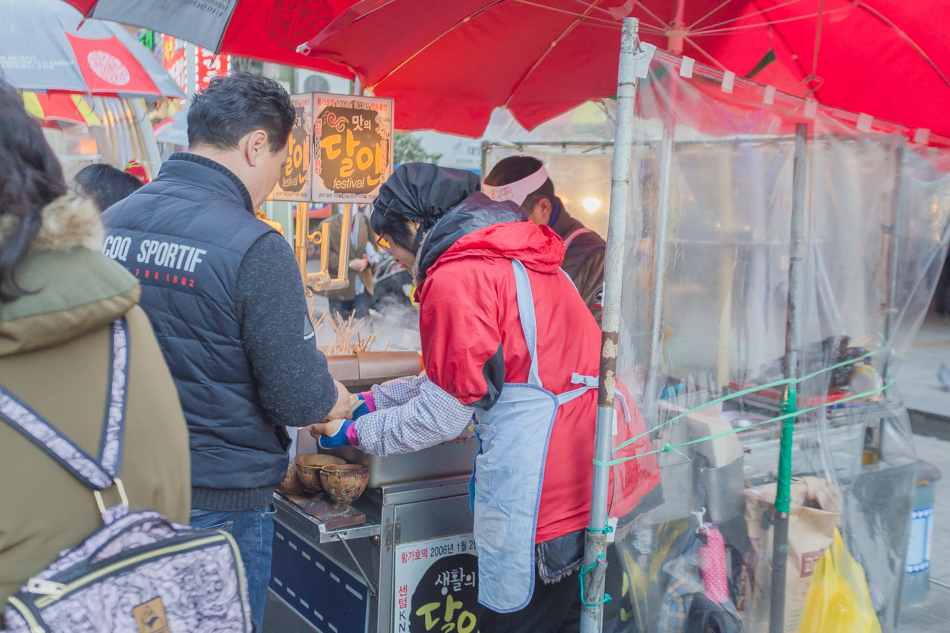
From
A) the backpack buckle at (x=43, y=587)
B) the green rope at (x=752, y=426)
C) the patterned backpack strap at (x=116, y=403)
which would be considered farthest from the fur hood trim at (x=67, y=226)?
the green rope at (x=752, y=426)

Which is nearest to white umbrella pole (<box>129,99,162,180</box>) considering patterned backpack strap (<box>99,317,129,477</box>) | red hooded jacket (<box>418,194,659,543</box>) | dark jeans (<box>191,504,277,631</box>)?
red hooded jacket (<box>418,194,659,543</box>)

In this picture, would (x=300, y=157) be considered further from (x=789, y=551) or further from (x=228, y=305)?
(x=789, y=551)

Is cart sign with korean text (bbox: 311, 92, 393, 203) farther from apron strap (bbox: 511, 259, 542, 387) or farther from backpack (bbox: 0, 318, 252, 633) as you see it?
backpack (bbox: 0, 318, 252, 633)

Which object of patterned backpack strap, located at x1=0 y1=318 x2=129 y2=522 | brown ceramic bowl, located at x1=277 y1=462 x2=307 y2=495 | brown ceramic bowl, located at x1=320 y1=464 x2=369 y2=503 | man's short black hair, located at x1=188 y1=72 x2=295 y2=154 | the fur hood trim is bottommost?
brown ceramic bowl, located at x1=277 y1=462 x2=307 y2=495

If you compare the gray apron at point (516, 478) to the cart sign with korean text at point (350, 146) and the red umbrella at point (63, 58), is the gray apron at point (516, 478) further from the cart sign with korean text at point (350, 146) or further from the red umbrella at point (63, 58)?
the red umbrella at point (63, 58)

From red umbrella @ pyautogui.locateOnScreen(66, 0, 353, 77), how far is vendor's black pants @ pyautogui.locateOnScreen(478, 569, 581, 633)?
2157 mm

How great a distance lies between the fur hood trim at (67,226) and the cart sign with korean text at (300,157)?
6.75ft

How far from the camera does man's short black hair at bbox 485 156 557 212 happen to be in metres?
4.08

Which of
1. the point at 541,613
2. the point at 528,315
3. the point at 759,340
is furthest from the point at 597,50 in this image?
the point at 541,613

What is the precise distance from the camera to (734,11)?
12.6ft

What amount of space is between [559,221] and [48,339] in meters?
3.47

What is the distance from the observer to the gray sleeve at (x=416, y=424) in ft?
6.73

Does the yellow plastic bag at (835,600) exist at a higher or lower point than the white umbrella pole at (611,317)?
lower

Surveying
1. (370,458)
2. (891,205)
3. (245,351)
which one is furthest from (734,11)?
(245,351)
